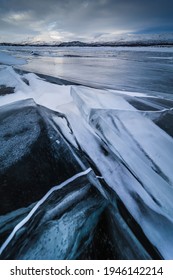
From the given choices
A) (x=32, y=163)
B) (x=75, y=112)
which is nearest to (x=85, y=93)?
(x=75, y=112)

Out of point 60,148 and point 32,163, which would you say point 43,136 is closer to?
point 60,148

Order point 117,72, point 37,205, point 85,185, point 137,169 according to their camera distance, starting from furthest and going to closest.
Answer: point 117,72 < point 137,169 < point 85,185 < point 37,205

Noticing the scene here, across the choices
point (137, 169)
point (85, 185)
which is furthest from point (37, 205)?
point (137, 169)

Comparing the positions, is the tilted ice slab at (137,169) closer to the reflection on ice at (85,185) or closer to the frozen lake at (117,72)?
the reflection on ice at (85,185)

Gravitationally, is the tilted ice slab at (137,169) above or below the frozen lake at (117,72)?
below

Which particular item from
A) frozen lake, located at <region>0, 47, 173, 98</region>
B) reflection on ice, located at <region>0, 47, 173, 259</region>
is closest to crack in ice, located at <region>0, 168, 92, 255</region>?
reflection on ice, located at <region>0, 47, 173, 259</region>

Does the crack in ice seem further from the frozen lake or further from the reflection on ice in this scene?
the frozen lake

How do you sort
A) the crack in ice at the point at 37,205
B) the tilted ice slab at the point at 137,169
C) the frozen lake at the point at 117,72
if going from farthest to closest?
1. the frozen lake at the point at 117,72
2. the tilted ice slab at the point at 137,169
3. the crack in ice at the point at 37,205

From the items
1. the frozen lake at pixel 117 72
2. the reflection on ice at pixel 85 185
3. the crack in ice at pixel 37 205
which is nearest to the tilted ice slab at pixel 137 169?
the reflection on ice at pixel 85 185

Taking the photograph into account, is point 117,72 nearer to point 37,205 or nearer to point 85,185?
point 85,185

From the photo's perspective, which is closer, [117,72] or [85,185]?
[85,185]

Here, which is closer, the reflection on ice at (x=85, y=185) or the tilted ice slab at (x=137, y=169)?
the reflection on ice at (x=85, y=185)

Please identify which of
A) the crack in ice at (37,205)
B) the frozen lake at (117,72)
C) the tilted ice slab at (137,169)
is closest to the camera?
the crack in ice at (37,205)
